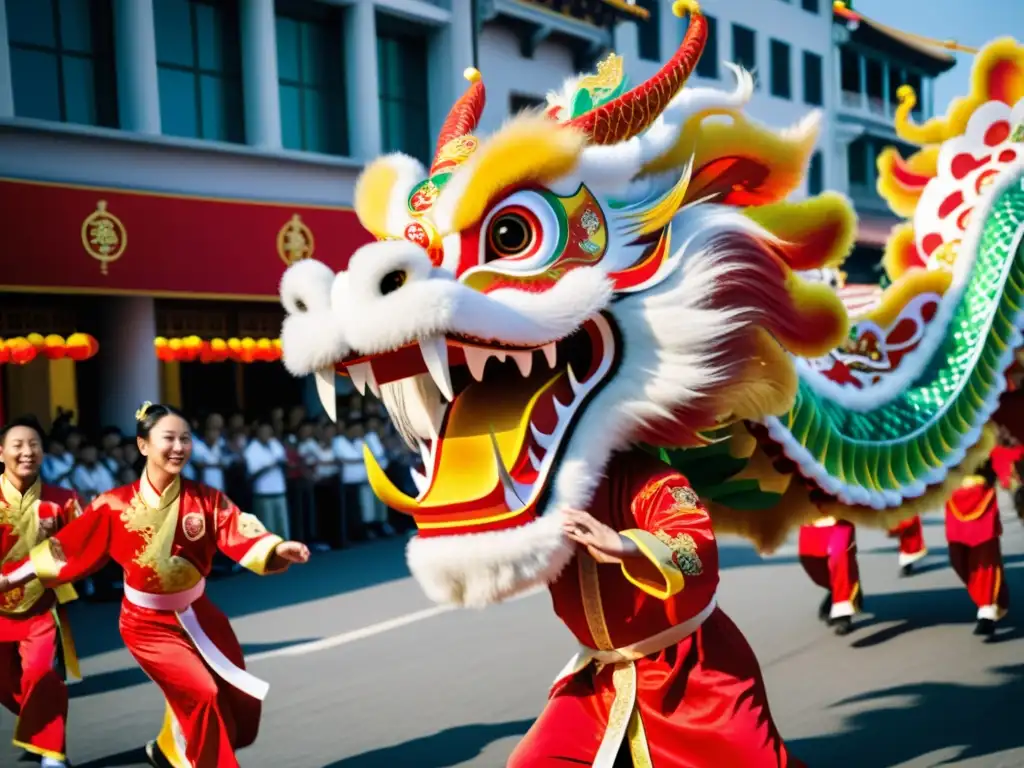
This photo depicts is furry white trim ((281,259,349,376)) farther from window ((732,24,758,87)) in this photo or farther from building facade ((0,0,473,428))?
window ((732,24,758,87))

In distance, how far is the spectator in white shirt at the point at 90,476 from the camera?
8.59 metres

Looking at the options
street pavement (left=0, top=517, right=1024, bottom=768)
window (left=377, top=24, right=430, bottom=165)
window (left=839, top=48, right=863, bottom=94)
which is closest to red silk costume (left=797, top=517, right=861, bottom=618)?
street pavement (left=0, top=517, right=1024, bottom=768)

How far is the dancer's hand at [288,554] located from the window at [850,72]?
24.2 meters

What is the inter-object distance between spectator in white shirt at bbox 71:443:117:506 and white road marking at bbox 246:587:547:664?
2.55 metres

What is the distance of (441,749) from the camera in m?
4.81

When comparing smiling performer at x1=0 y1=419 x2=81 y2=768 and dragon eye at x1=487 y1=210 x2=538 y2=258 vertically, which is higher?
dragon eye at x1=487 y1=210 x2=538 y2=258

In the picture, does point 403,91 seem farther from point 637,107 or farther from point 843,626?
point 637,107

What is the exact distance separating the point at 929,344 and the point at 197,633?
292 centimetres

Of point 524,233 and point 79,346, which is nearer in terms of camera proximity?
point 524,233

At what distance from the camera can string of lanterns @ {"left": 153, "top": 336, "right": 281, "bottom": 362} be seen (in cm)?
1112

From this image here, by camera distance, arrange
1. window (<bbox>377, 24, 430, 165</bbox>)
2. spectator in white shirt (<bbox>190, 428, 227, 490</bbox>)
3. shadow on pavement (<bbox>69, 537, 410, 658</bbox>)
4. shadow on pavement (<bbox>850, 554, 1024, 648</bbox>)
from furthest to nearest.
Result: window (<bbox>377, 24, 430, 165</bbox>) < spectator in white shirt (<bbox>190, 428, 227, 490</bbox>) < shadow on pavement (<bbox>69, 537, 410, 658</bbox>) < shadow on pavement (<bbox>850, 554, 1024, 648</bbox>)

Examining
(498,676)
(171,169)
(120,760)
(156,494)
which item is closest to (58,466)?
(171,169)

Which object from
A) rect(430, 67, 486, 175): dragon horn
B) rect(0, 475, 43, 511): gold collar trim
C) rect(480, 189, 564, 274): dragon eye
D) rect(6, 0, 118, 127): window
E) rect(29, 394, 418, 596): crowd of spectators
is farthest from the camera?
rect(6, 0, 118, 127): window

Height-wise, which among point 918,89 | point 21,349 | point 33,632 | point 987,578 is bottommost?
point 987,578
